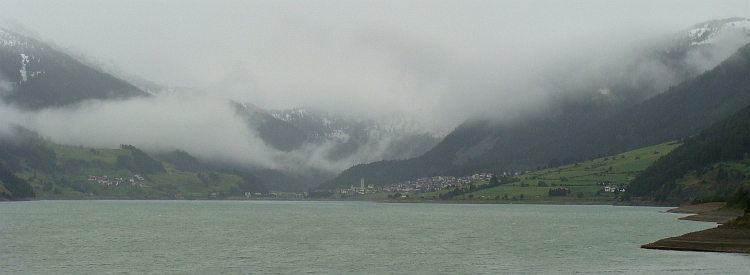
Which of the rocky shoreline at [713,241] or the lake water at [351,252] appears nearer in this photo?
the lake water at [351,252]

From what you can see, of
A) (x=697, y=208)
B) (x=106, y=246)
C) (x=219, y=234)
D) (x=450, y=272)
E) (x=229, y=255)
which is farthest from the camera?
(x=697, y=208)

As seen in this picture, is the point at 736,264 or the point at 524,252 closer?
the point at 736,264

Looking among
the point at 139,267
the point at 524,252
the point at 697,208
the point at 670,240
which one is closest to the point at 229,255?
the point at 139,267

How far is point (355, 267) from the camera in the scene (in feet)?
219

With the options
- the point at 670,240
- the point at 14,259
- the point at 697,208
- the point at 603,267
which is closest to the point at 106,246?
the point at 14,259

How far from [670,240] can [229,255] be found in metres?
46.6

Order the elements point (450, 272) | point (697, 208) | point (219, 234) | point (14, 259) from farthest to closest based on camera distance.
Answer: point (697, 208), point (219, 234), point (14, 259), point (450, 272)

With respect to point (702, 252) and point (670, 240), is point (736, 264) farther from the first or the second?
point (670, 240)

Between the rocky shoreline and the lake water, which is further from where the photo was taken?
the rocky shoreline

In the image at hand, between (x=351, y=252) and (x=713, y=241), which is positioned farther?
(x=351, y=252)

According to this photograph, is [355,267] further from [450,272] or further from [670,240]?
[670,240]

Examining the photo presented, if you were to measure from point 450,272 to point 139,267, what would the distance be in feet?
88.8

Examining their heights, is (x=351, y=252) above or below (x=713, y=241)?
below

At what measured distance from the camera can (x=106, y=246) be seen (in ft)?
283
